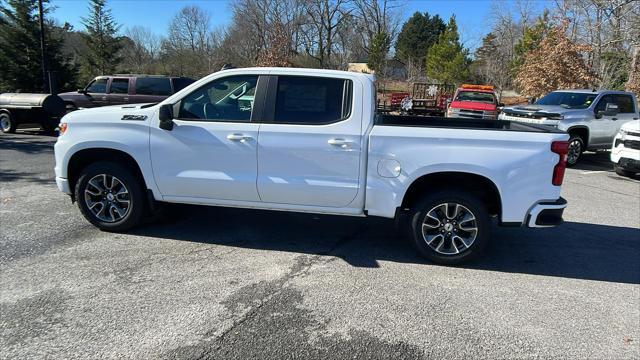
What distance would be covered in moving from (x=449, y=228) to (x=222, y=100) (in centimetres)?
272

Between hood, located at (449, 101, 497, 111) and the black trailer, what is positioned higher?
hood, located at (449, 101, 497, 111)

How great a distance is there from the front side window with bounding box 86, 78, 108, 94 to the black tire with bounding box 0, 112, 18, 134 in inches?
94.0

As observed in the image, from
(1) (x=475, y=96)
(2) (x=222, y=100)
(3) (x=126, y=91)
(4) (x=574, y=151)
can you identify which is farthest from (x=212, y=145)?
(1) (x=475, y=96)

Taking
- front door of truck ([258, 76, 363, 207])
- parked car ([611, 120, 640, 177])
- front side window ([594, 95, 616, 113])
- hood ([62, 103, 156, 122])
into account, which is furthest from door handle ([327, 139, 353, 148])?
front side window ([594, 95, 616, 113])

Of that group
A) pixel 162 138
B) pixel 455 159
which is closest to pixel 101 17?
pixel 162 138

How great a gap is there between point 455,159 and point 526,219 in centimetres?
→ 94

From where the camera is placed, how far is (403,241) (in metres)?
5.27

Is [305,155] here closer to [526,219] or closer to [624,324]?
[526,219]

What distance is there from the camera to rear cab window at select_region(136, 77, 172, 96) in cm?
1372

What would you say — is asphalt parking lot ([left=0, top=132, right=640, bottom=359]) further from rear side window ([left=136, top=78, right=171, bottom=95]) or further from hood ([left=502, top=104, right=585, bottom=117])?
rear side window ([left=136, top=78, right=171, bottom=95])

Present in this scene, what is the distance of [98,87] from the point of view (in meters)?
14.3

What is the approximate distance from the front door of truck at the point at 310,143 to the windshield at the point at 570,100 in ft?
32.3

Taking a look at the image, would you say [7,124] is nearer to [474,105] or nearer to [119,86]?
[119,86]

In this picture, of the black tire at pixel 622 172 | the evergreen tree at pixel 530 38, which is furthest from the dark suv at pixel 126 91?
the evergreen tree at pixel 530 38
